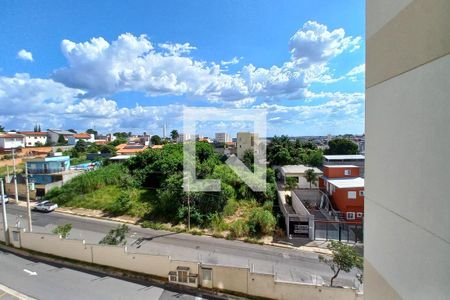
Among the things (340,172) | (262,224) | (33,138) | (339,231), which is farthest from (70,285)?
(33,138)

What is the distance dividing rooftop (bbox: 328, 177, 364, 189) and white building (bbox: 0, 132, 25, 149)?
61010 mm

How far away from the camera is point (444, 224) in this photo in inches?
89.4

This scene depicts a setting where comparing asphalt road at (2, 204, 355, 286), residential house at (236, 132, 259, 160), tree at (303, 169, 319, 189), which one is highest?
residential house at (236, 132, 259, 160)

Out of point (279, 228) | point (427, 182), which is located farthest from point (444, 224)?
point (279, 228)

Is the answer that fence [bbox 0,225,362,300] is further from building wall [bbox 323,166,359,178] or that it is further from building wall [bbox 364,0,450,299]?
building wall [bbox 323,166,359,178]

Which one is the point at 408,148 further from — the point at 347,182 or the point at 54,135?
the point at 54,135

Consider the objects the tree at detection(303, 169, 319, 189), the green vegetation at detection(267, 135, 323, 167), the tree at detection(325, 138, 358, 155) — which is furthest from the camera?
the tree at detection(325, 138, 358, 155)

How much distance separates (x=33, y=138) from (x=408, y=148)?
8211 centimetres

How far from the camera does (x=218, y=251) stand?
12938mm

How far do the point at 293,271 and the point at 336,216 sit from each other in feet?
24.8

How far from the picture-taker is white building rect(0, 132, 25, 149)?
5060cm

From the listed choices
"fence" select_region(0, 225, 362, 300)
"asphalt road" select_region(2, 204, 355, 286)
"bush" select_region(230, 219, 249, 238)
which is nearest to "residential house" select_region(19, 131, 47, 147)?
"asphalt road" select_region(2, 204, 355, 286)

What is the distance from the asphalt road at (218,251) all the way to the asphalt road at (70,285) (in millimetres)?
2069

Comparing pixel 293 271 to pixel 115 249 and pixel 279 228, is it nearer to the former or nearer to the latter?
pixel 279 228
